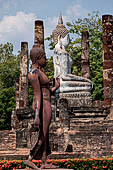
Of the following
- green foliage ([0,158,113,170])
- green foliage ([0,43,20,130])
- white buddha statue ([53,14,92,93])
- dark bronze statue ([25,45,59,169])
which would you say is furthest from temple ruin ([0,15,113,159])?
green foliage ([0,43,20,130])

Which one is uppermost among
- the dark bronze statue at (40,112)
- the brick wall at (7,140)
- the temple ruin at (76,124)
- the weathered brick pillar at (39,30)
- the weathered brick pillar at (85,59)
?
the weathered brick pillar at (39,30)

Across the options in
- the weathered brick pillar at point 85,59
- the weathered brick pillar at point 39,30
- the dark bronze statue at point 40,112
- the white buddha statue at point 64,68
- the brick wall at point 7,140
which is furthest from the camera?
the weathered brick pillar at point 85,59

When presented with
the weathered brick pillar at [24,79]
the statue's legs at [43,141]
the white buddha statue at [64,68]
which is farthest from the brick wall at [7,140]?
the statue's legs at [43,141]

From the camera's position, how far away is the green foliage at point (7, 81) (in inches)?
1109

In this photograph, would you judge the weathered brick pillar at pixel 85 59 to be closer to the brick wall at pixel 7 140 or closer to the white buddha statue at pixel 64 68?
the white buddha statue at pixel 64 68

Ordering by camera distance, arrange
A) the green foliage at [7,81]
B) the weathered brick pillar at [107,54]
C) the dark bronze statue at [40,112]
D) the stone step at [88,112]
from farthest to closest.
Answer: the green foliage at [7,81], the weathered brick pillar at [107,54], the stone step at [88,112], the dark bronze statue at [40,112]

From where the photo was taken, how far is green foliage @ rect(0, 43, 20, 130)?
28.2 metres

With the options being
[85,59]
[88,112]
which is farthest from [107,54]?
[88,112]

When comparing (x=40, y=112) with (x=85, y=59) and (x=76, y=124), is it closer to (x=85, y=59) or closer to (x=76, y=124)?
(x=76, y=124)

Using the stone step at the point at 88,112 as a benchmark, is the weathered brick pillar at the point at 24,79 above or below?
above

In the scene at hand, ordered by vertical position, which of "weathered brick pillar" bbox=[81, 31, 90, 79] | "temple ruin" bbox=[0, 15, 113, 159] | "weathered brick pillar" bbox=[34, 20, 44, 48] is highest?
"weathered brick pillar" bbox=[34, 20, 44, 48]

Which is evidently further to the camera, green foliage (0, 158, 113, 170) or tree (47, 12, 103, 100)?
tree (47, 12, 103, 100)

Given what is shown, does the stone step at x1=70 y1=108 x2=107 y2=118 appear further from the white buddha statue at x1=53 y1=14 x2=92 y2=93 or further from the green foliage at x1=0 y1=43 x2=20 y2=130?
the green foliage at x1=0 y1=43 x2=20 y2=130

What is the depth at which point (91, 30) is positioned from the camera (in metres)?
27.1
